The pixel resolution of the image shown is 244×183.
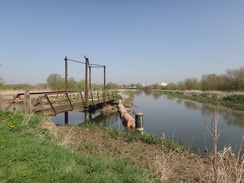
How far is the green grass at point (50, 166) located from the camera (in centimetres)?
303

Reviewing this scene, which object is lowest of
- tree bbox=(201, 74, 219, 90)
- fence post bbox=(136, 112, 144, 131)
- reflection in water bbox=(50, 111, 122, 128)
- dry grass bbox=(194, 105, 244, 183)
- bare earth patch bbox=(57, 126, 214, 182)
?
reflection in water bbox=(50, 111, 122, 128)

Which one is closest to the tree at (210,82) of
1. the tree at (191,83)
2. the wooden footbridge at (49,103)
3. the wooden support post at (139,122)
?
the tree at (191,83)

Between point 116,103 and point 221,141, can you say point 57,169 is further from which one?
point 116,103

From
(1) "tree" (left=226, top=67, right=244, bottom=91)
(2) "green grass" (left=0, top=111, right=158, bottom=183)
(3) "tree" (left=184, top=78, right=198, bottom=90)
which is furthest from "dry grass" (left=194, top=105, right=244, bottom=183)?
(3) "tree" (left=184, top=78, right=198, bottom=90)

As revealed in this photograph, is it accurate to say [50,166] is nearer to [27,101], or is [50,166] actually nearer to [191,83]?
[27,101]

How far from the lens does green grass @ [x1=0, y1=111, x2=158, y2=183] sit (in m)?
3.03

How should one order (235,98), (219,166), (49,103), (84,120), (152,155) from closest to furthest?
(219,166), (152,155), (49,103), (84,120), (235,98)

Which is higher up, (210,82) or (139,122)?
(210,82)

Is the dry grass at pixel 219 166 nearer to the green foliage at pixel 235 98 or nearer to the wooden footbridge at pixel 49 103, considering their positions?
the wooden footbridge at pixel 49 103

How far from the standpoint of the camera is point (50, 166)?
11.2 feet

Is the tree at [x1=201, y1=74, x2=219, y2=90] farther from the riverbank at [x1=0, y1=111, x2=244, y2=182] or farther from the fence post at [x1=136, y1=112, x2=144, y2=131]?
the riverbank at [x1=0, y1=111, x2=244, y2=182]

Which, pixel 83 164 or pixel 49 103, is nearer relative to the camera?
pixel 83 164

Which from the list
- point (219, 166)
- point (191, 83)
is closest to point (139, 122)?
point (219, 166)

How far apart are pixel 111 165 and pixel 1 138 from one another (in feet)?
11.7
